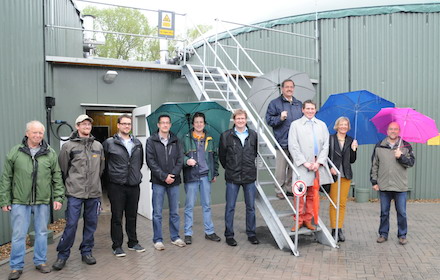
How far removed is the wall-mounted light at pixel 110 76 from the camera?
7.75m

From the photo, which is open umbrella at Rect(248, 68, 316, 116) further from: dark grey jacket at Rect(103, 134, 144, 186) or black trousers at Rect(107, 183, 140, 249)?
black trousers at Rect(107, 183, 140, 249)

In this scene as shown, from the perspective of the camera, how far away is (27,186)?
4336 mm

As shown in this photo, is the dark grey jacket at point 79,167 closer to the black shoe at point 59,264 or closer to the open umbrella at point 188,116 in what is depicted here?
the black shoe at point 59,264

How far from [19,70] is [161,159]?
3.02m

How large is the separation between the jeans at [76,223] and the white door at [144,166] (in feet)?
8.18

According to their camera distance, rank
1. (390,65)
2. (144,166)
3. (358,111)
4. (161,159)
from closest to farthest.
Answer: (161,159), (358,111), (144,166), (390,65)

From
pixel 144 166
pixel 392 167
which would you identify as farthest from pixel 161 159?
pixel 392 167

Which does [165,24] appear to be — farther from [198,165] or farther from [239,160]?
[239,160]

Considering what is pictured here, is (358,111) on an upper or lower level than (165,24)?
lower

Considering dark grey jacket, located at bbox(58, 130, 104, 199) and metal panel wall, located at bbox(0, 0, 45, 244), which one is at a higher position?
metal panel wall, located at bbox(0, 0, 45, 244)

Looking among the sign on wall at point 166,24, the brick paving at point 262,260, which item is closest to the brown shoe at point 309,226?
the brick paving at point 262,260

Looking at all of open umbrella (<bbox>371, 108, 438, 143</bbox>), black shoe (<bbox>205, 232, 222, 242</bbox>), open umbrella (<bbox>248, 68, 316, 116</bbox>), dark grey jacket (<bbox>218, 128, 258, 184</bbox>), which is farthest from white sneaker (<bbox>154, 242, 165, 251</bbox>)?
open umbrella (<bbox>371, 108, 438, 143</bbox>)

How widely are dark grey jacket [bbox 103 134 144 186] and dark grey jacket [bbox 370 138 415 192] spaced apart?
3.59m

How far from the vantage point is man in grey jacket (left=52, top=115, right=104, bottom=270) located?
4.69 meters
